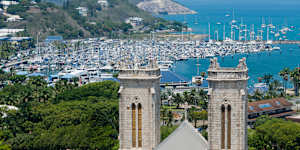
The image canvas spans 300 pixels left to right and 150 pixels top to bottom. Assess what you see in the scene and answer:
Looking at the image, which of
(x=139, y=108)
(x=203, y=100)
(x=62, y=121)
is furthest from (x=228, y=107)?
(x=203, y=100)

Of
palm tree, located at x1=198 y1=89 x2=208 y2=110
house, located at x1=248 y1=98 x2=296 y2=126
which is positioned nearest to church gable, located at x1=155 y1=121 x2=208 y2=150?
house, located at x1=248 y1=98 x2=296 y2=126

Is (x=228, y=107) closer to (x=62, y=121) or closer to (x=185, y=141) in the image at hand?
(x=185, y=141)

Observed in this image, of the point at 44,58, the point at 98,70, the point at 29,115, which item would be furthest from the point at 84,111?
the point at 44,58

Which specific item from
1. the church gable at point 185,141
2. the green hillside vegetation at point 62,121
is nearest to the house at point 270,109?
the green hillside vegetation at point 62,121

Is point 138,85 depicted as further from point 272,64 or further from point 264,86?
point 272,64

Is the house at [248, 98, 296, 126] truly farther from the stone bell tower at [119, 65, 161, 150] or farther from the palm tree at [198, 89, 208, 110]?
the stone bell tower at [119, 65, 161, 150]

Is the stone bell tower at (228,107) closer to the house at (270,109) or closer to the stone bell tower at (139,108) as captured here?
the stone bell tower at (139,108)
